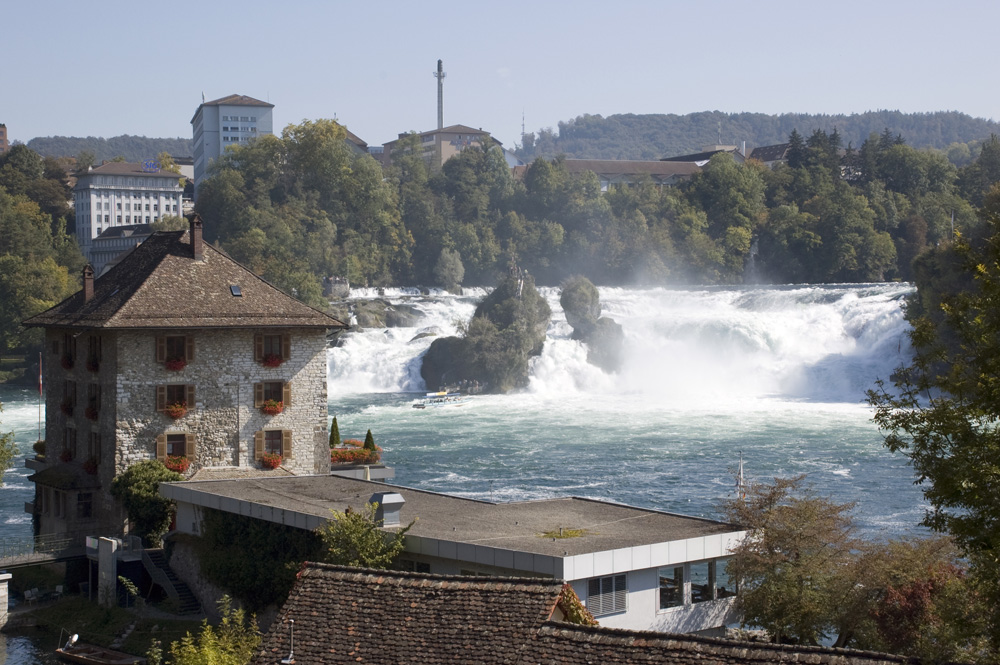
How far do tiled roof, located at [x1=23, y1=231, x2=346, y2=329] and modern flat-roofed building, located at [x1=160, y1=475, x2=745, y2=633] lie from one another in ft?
21.9

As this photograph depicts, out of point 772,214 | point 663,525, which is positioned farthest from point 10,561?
point 772,214

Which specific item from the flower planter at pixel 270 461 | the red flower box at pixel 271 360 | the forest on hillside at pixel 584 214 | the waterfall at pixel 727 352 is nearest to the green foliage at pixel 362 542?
the flower planter at pixel 270 461

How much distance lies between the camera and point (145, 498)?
33125 mm

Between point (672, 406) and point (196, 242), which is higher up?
point (196, 242)

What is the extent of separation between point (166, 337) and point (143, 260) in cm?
388

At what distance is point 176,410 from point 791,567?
17429 millimetres

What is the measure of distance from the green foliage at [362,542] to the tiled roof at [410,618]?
8231 mm

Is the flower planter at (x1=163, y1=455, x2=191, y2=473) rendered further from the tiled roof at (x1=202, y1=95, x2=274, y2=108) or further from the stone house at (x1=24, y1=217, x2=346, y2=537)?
the tiled roof at (x1=202, y1=95, x2=274, y2=108)

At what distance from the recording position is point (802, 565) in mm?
24031

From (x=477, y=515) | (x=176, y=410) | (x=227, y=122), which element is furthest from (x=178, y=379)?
(x=227, y=122)

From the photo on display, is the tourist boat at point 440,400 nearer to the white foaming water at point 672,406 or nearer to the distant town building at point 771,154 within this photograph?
the white foaming water at point 672,406

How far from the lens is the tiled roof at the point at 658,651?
13062 millimetres

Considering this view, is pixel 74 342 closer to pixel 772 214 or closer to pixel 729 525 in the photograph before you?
pixel 729 525

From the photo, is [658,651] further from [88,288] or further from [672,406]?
[672,406]
